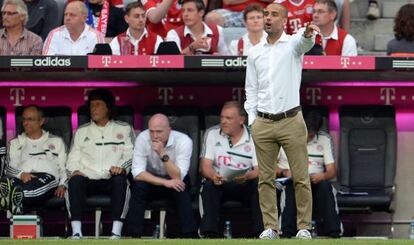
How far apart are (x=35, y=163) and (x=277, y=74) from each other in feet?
11.1

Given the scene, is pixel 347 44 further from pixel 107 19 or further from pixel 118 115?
pixel 107 19

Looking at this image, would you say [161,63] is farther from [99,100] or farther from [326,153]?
[326,153]

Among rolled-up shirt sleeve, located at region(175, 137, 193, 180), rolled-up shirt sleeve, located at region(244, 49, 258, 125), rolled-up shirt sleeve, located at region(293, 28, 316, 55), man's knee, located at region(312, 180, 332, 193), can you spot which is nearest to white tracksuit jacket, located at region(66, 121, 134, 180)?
rolled-up shirt sleeve, located at region(175, 137, 193, 180)

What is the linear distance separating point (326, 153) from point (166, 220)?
195cm

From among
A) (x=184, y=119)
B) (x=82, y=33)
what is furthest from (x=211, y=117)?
(x=82, y=33)

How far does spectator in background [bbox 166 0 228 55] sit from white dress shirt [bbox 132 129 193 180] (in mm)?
1241

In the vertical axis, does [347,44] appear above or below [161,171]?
above

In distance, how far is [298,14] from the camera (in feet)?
48.2

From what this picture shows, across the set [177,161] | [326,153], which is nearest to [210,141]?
[177,161]

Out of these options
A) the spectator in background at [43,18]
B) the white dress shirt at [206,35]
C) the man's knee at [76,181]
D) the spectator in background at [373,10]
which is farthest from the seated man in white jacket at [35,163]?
the spectator in background at [373,10]

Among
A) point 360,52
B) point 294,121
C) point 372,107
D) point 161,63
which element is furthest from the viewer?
point 360,52

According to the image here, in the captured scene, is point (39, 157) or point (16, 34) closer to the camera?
point (39, 157)

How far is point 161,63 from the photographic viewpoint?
12.9 m

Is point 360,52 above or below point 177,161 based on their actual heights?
above
